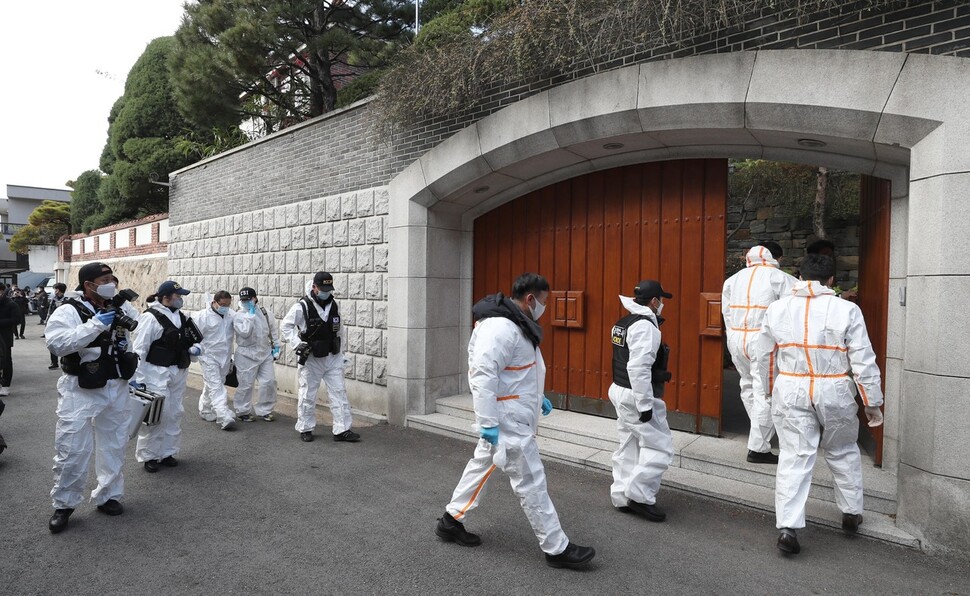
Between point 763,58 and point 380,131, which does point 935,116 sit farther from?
point 380,131

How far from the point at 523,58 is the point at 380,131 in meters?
2.51

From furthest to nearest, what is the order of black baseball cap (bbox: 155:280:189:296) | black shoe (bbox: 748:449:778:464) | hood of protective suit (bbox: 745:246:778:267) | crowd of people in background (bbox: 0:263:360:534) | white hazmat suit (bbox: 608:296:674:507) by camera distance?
1. black baseball cap (bbox: 155:280:189:296)
2. hood of protective suit (bbox: 745:246:778:267)
3. black shoe (bbox: 748:449:778:464)
4. crowd of people in background (bbox: 0:263:360:534)
5. white hazmat suit (bbox: 608:296:674:507)

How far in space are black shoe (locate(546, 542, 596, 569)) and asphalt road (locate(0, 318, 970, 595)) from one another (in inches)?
3.4

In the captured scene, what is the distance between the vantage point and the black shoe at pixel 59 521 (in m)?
4.26

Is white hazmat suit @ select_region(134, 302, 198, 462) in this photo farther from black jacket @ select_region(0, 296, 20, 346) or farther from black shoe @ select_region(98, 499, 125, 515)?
black jacket @ select_region(0, 296, 20, 346)

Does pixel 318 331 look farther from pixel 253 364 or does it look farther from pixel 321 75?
pixel 321 75

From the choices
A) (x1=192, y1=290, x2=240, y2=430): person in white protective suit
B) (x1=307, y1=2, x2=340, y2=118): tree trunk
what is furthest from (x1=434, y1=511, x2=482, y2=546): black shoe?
(x1=307, y1=2, x2=340, y2=118): tree trunk

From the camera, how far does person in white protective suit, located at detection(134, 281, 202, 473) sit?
5793mm

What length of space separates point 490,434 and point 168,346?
13.2ft

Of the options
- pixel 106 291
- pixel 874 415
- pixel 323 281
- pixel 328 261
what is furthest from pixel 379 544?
pixel 328 261

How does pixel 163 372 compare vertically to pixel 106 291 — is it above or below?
below

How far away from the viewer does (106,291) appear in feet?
15.0

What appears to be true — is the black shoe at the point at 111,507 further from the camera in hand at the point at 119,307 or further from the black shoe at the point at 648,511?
the black shoe at the point at 648,511

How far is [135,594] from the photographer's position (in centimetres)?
341
